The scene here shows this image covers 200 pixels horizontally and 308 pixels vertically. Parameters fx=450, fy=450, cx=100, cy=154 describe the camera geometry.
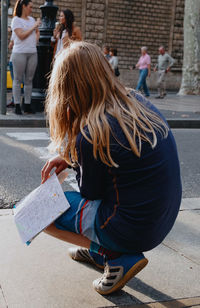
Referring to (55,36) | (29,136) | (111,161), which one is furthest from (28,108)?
(111,161)

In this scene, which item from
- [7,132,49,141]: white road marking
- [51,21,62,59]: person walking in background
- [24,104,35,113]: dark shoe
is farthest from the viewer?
Answer: [24,104,35,113]: dark shoe

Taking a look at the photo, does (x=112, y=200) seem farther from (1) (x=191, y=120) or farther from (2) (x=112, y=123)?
(1) (x=191, y=120)

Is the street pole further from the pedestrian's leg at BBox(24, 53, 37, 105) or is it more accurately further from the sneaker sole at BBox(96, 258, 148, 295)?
the sneaker sole at BBox(96, 258, 148, 295)

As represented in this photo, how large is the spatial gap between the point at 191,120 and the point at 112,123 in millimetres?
7137

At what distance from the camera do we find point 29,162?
16.8ft

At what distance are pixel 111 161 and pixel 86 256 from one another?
790 mm

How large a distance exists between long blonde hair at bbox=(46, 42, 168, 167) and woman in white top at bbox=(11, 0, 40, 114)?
5.89 meters

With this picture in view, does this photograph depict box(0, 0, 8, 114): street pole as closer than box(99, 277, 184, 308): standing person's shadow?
No

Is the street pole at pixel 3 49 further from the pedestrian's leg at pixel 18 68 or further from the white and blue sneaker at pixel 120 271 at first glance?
the white and blue sneaker at pixel 120 271

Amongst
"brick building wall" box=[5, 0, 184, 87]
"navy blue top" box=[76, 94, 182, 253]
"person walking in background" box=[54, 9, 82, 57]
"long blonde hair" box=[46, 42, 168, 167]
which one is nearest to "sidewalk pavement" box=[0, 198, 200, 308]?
"navy blue top" box=[76, 94, 182, 253]

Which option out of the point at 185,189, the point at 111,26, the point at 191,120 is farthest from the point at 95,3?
the point at 185,189

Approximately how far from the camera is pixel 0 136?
6645 mm

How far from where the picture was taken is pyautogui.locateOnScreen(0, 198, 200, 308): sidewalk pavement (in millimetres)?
2189

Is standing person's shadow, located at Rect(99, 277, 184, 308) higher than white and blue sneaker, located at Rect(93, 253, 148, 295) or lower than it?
lower
